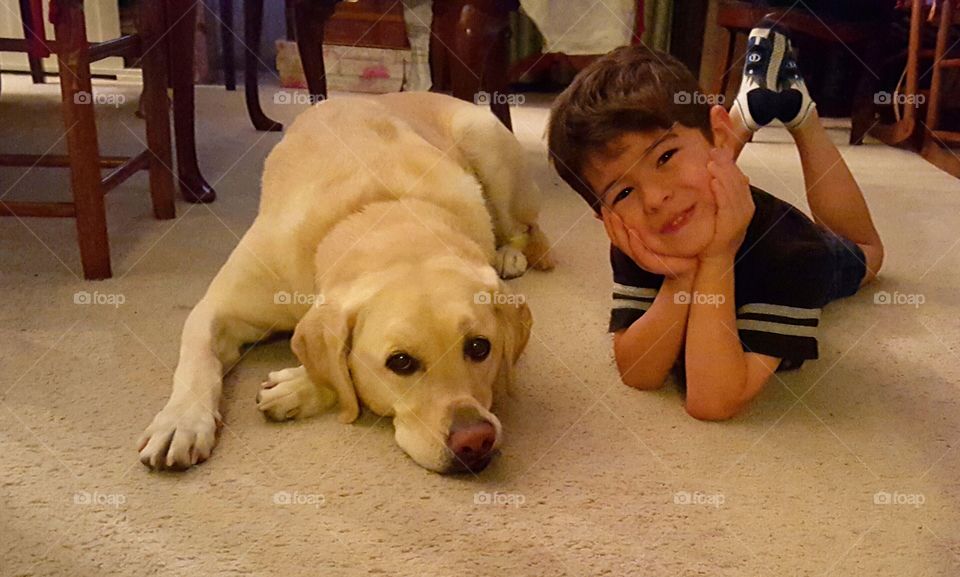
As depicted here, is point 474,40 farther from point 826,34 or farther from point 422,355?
point 826,34

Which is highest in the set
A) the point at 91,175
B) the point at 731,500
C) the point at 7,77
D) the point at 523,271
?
the point at 91,175

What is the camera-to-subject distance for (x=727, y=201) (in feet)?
3.62

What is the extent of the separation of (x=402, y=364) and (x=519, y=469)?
0.67ft

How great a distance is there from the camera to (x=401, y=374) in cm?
107

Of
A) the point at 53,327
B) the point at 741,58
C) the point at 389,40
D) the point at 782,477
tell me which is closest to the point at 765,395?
the point at 782,477

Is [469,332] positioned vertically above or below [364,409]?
above

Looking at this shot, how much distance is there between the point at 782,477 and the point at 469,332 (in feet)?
1.47

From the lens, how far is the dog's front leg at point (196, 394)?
3.37 ft

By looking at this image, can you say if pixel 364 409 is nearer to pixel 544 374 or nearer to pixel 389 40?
pixel 544 374

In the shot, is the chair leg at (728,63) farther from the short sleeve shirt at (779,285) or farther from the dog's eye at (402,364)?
the dog's eye at (402,364)

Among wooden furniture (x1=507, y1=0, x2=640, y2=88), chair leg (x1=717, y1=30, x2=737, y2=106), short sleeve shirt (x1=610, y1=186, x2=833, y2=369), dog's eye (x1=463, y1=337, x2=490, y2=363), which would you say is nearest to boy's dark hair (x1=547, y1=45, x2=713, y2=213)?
short sleeve shirt (x1=610, y1=186, x2=833, y2=369)

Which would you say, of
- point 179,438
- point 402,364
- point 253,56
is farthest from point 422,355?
point 253,56

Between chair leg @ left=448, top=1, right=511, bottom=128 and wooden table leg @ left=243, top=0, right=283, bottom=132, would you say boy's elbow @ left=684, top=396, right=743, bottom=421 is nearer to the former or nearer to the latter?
chair leg @ left=448, top=1, right=511, bottom=128

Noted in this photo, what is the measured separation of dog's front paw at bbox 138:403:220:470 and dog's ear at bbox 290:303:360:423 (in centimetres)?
15
